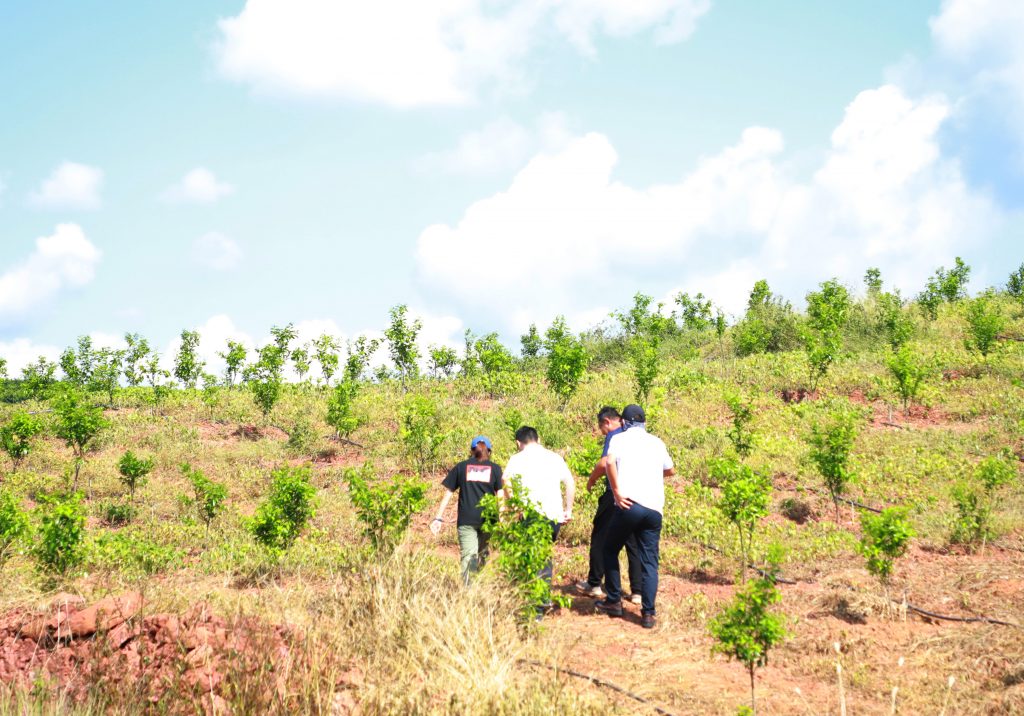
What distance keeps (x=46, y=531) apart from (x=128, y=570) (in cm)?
94

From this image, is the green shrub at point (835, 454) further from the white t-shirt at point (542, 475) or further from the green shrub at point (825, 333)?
the green shrub at point (825, 333)

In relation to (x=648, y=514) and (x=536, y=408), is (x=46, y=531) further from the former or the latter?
(x=536, y=408)

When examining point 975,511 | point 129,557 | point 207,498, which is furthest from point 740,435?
point 129,557

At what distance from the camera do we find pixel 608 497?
6.66 meters

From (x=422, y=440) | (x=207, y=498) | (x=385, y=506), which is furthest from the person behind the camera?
(x=422, y=440)

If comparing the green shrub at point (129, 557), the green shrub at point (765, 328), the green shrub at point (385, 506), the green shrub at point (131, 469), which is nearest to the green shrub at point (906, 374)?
the green shrub at point (765, 328)

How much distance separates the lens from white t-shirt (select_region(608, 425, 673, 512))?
20.1ft

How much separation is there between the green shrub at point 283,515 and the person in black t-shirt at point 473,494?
3095 millimetres

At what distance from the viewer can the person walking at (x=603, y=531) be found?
6359 millimetres

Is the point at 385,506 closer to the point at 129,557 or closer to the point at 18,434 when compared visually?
the point at 129,557

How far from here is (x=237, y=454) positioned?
51.8 feet

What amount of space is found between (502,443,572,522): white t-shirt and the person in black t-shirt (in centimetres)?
22

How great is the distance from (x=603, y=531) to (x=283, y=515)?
175 inches

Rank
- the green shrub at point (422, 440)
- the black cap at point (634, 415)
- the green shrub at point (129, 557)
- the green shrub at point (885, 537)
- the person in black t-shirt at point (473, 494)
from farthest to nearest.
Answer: the green shrub at point (422, 440), the green shrub at point (129, 557), the green shrub at point (885, 537), the person in black t-shirt at point (473, 494), the black cap at point (634, 415)
